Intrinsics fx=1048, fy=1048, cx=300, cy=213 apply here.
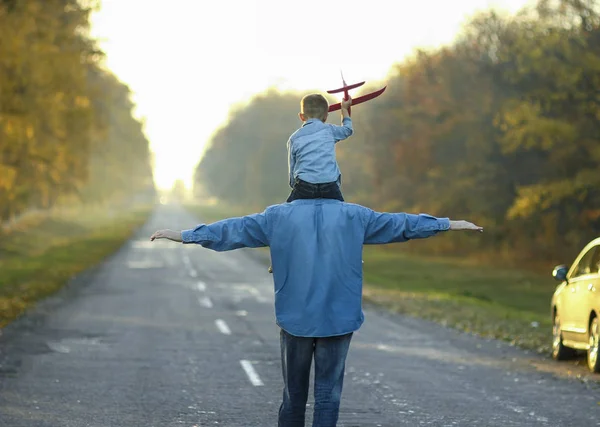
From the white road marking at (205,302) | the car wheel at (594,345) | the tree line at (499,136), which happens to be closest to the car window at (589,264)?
the car wheel at (594,345)

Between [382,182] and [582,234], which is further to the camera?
[382,182]

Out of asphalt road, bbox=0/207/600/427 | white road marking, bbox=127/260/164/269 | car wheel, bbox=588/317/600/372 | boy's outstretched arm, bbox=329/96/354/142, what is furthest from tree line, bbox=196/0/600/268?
boy's outstretched arm, bbox=329/96/354/142

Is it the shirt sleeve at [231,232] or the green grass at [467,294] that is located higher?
the shirt sleeve at [231,232]

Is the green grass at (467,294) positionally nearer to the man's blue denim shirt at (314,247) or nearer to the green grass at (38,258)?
the green grass at (38,258)

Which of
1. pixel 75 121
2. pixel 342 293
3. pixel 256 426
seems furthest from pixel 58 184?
pixel 342 293

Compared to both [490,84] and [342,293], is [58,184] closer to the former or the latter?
[490,84]

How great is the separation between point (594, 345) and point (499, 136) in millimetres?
26169

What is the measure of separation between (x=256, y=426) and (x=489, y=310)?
593 inches

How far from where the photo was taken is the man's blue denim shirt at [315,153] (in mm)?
5746

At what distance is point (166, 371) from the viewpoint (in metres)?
12.1

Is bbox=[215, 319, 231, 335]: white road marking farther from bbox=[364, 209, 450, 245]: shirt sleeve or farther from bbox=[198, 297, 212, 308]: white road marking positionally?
bbox=[364, 209, 450, 245]: shirt sleeve

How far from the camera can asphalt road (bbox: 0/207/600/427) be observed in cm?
933

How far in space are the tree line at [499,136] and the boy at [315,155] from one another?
25425mm

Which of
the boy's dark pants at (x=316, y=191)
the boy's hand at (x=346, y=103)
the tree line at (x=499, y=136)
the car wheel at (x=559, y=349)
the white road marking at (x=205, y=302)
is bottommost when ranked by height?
the white road marking at (x=205, y=302)
